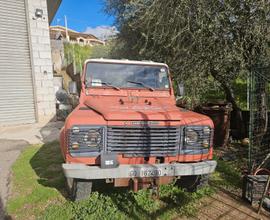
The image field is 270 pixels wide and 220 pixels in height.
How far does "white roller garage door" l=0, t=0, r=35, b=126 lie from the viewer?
35.4 ft

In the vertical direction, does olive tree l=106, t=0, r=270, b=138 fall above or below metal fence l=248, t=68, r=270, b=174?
above

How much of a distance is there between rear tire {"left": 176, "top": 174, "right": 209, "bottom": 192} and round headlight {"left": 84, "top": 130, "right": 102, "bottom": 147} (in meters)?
1.64

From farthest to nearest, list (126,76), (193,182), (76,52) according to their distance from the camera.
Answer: (76,52), (126,76), (193,182)

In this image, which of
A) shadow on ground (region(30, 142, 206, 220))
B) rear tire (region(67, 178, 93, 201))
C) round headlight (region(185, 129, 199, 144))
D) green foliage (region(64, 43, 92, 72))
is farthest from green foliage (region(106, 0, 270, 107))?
green foliage (region(64, 43, 92, 72))

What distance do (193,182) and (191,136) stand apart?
908 millimetres

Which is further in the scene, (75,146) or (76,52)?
(76,52)

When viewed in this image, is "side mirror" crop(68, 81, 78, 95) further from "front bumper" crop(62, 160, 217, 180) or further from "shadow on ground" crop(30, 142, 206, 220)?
"front bumper" crop(62, 160, 217, 180)

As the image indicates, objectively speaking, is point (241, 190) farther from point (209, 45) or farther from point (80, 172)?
point (209, 45)

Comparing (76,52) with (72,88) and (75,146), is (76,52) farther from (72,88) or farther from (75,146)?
(75,146)

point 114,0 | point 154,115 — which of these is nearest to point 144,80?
point 154,115

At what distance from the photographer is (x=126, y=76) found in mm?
5109

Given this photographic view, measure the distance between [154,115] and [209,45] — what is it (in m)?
3.12

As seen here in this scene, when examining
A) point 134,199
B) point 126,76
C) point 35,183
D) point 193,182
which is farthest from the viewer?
point 126,76

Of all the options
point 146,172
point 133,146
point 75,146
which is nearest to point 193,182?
point 146,172
